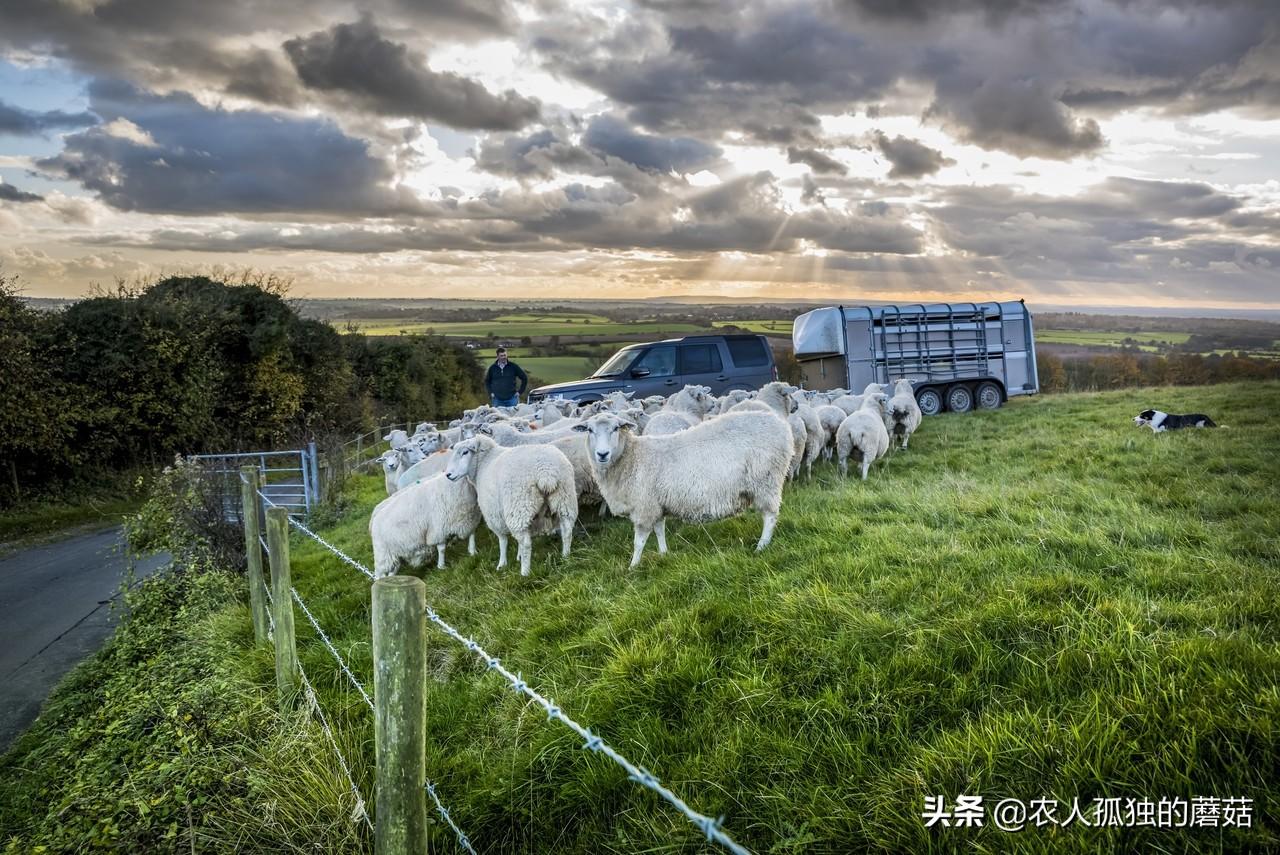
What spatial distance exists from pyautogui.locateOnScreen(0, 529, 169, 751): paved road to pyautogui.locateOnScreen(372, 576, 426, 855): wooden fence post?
6312mm

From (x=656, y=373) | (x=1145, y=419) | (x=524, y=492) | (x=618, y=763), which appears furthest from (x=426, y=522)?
(x=1145, y=419)

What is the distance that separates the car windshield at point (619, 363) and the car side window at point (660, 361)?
0.20 m

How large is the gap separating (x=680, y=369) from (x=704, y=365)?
555 mm

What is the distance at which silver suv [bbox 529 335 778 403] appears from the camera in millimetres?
15062

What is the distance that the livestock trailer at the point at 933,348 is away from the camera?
20281 mm

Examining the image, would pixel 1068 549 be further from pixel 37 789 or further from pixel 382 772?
pixel 37 789

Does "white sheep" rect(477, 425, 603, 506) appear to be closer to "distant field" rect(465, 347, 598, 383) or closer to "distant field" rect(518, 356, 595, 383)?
"distant field" rect(465, 347, 598, 383)

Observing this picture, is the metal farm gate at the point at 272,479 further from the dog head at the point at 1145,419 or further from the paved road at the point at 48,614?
the dog head at the point at 1145,419

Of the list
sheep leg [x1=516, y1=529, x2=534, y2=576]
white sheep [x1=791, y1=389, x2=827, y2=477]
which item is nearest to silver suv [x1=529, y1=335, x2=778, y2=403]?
white sheep [x1=791, y1=389, x2=827, y2=477]

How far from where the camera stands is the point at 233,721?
4375mm

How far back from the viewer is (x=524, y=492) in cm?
712

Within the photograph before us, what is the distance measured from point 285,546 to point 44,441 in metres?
16.7

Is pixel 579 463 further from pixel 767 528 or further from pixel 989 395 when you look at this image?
pixel 989 395
